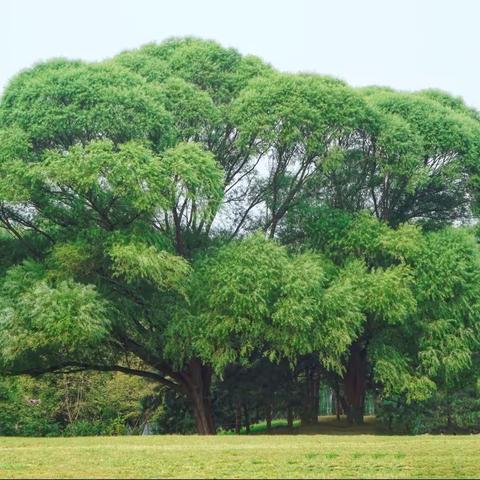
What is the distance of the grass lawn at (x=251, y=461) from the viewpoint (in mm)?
12102

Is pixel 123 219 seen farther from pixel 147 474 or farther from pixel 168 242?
pixel 147 474

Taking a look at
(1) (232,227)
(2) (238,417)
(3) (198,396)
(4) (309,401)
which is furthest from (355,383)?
(1) (232,227)

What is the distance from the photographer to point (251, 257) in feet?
81.8

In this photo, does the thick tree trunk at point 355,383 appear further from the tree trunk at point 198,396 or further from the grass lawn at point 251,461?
the grass lawn at point 251,461

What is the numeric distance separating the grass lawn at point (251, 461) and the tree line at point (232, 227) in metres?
7.37

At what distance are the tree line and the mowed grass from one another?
24.3ft

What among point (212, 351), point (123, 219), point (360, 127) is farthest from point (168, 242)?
point (360, 127)

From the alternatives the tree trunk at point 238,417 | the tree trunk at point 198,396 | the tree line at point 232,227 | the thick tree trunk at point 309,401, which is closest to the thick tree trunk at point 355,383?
the tree line at point 232,227

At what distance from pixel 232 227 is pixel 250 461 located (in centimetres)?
1676

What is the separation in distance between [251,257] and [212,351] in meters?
2.86

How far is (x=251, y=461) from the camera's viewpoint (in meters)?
13.7

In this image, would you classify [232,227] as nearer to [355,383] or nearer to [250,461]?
[355,383]

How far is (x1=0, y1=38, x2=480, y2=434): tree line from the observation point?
78.8ft

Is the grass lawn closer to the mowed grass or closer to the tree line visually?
the mowed grass
